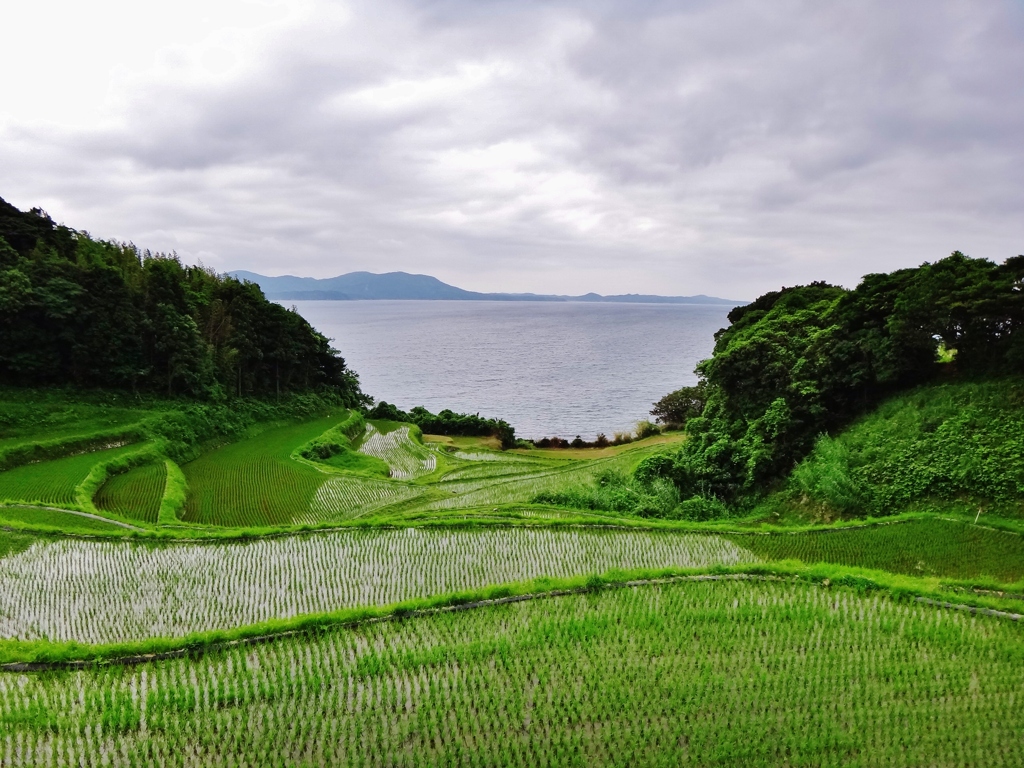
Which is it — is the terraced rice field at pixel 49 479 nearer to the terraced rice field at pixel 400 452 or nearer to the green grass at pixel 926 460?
the terraced rice field at pixel 400 452

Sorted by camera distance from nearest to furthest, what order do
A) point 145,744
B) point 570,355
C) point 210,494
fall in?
point 145,744 < point 210,494 < point 570,355

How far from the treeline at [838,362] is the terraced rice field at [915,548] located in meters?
5.89

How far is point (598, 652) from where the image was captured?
8086mm

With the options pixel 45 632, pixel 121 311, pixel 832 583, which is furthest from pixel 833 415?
pixel 121 311

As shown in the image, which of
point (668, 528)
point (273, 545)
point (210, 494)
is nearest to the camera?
point (273, 545)

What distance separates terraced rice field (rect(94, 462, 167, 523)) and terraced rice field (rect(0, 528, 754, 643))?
6.20 metres

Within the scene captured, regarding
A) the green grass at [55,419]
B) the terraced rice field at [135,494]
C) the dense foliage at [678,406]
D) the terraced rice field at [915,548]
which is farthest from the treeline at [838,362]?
the green grass at [55,419]

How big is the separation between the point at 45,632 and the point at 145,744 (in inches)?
212

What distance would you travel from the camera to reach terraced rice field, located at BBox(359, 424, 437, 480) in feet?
103

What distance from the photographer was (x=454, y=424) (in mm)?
49250

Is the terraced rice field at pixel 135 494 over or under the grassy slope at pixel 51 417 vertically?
under

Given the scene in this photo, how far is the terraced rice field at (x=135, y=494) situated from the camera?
18906 mm

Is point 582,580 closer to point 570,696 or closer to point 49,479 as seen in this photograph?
point 570,696

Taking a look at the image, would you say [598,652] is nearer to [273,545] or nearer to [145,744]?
[145,744]
